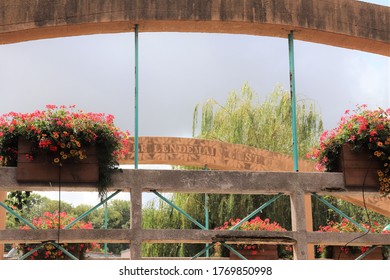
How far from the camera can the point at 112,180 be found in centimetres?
585

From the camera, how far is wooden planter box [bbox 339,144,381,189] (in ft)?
20.4

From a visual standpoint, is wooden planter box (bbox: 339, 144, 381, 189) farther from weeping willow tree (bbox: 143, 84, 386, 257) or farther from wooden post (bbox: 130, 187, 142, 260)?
weeping willow tree (bbox: 143, 84, 386, 257)

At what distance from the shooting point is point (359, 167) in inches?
247

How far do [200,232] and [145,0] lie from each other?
8.17 ft

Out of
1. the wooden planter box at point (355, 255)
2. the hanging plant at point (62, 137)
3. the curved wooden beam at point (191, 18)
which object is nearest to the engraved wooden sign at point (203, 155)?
the wooden planter box at point (355, 255)

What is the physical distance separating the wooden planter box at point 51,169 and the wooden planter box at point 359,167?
2.42m

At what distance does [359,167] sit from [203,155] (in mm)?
4405

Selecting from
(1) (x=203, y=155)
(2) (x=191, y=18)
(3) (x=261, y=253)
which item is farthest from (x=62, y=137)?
(1) (x=203, y=155)

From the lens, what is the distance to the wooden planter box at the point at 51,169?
5.73 metres

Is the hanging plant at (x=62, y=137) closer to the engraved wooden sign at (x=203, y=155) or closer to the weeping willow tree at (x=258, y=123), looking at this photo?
the engraved wooden sign at (x=203, y=155)

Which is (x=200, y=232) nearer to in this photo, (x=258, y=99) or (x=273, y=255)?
(x=273, y=255)

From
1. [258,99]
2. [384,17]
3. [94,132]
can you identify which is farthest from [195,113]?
[94,132]

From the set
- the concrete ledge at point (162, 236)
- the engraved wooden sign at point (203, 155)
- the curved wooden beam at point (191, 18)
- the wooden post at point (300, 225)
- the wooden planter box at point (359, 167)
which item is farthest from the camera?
the engraved wooden sign at point (203, 155)

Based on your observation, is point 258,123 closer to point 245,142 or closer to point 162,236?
point 245,142
